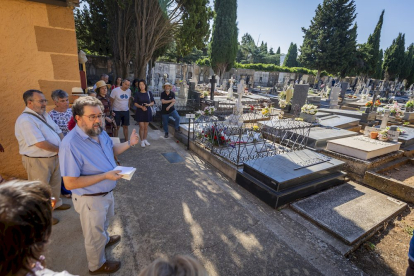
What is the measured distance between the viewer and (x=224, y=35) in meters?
27.4

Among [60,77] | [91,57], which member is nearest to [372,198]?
[60,77]

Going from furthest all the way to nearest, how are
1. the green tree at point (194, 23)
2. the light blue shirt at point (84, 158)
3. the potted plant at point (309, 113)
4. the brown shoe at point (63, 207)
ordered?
the green tree at point (194, 23), the potted plant at point (309, 113), the brown shoe at point (63, 207), the light blue shirt at point (84, 158)

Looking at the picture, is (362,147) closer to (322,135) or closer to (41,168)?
(322,135)

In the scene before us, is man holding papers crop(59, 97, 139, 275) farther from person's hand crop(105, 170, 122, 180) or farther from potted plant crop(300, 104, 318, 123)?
potted plant crop(300, 104, 318, 123)

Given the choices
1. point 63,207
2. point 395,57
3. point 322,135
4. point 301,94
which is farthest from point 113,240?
point 395,57

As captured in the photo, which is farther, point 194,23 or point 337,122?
point 194,23

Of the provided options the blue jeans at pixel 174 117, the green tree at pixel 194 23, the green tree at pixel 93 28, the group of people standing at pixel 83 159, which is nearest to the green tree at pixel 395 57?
the green tree at pixel 194 23

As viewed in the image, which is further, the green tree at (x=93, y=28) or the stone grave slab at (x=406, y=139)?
the green tree at (x=93, y=28)

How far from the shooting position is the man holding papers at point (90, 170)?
198 centimetres

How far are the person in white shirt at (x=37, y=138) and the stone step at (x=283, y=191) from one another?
10.7ft

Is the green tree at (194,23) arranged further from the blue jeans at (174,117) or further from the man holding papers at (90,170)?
the man holding papers at (90,170)

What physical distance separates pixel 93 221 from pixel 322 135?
6.74m

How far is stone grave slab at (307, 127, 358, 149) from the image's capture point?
6382mm

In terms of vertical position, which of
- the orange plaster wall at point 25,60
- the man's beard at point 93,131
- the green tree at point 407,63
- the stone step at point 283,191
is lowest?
the stone step at point 283,191
